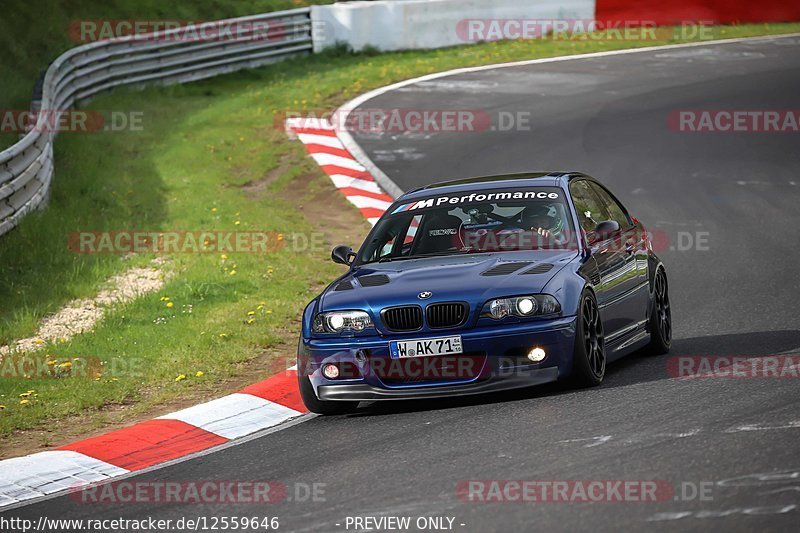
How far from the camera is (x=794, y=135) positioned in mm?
19281

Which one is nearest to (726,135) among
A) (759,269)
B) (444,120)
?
(444,120)

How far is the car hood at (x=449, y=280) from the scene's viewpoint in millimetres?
8141

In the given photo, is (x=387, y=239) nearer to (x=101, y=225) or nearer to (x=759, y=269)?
(x=759, y=269)

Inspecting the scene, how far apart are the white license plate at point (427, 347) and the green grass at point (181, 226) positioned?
2229mm

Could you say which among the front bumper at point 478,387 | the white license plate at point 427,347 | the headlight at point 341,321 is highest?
the headlight at point 341,321

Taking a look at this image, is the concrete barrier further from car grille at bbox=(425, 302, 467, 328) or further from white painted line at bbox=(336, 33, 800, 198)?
car grille at bbox=(425, 302, 467, 328)

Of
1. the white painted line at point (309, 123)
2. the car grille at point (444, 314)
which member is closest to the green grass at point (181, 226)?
the white painted line at point (309, 123)

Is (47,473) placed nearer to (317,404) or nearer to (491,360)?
(317,404)

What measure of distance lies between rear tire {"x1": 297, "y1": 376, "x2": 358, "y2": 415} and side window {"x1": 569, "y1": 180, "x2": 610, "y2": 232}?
2.13 m

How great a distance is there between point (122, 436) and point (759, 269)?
6800 millimetres

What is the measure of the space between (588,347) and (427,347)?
1.07m

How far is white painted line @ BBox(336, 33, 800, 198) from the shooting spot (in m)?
17.5

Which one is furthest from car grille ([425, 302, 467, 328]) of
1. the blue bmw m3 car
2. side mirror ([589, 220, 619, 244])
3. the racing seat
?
side mirror ([589, 220, 619, 244])

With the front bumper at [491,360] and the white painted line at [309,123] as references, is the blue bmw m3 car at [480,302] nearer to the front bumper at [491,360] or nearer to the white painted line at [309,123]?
the front bumper at [491,360]
